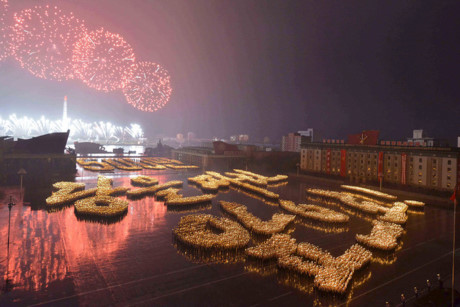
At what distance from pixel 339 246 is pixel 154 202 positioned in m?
23.9

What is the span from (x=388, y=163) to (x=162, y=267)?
53701mm

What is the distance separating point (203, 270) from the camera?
19.3m

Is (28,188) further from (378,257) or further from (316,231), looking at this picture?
(378,257)

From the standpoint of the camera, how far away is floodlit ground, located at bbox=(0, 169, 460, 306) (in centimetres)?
1619

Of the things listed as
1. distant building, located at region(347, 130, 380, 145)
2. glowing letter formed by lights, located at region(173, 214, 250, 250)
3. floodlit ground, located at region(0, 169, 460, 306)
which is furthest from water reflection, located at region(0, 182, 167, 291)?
distant building, located at region(347, 130, 380, 145)

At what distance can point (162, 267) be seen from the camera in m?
19.6

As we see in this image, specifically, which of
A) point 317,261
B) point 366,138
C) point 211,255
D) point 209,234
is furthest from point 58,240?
point 366,138

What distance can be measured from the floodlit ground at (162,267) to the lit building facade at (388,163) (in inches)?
850

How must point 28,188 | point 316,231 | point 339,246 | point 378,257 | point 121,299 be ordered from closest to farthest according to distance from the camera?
point 121,299 < point 378,257 < point 339,246 < point 316,231 < point 28,188

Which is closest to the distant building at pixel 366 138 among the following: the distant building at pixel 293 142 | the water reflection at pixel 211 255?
the water reflection at pixel 211 255

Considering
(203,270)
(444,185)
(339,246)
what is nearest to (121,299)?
(203,270)

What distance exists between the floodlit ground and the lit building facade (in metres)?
21.6

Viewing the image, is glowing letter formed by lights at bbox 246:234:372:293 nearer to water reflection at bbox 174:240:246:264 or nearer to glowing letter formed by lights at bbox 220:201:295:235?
water reflection at bbox 174:240:246:264

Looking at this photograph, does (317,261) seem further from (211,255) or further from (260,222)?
(260,222)
